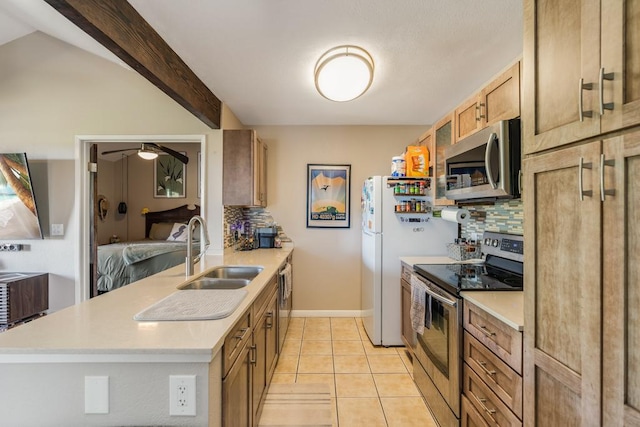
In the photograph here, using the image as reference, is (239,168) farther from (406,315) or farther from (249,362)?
(406,315)

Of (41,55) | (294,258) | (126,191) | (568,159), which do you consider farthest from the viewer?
(126,191)

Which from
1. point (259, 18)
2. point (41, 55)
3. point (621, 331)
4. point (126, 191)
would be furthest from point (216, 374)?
point (126, 191)

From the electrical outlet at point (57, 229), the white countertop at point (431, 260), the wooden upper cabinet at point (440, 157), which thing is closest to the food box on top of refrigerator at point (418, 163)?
the wooden upper cabinet at point (440, 157)

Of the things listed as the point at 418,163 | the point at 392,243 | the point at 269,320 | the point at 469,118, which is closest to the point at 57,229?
the point at 269,320

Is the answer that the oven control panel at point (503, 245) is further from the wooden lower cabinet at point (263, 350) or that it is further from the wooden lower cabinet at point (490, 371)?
the wooden lower cabinet at point (263, 350)

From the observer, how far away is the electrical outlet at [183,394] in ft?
3.09

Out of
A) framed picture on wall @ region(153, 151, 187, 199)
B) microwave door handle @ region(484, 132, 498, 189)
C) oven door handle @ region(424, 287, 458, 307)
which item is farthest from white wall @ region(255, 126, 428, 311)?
framed picture on wall @ region(153, 151, 187, 199)

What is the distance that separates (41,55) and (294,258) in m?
3.28

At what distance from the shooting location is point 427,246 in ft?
9.24

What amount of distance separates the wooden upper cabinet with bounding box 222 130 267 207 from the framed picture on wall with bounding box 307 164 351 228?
898mm

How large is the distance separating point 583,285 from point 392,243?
1963mm

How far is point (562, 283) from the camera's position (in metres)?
0.92

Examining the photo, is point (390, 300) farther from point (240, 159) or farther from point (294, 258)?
point (240, 159)

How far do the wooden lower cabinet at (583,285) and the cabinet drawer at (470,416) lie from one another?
14.6 inches
